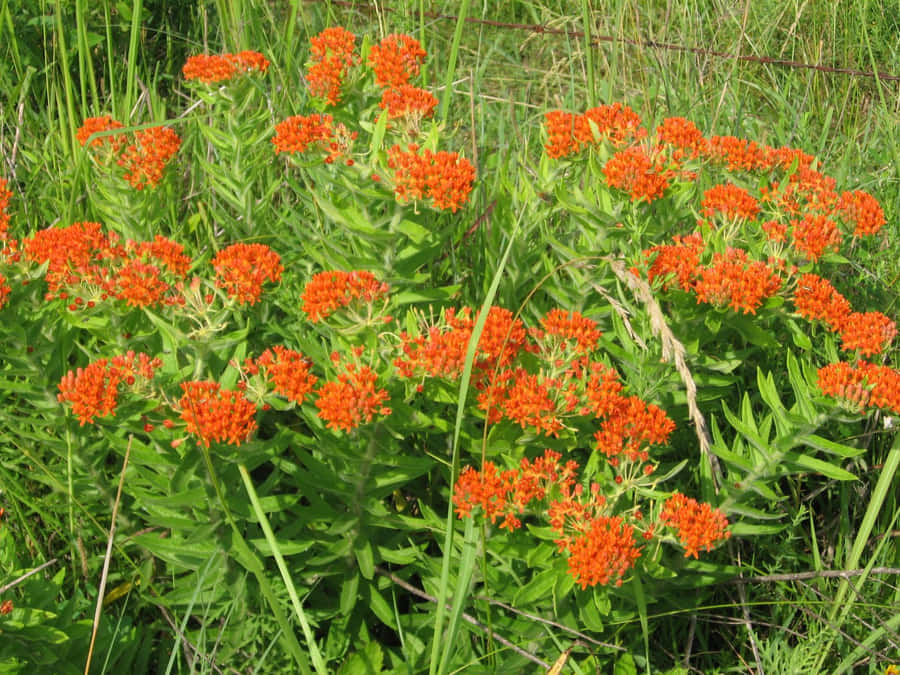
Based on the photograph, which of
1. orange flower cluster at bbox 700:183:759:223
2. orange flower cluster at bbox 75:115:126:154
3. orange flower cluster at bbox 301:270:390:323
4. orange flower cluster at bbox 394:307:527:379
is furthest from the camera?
orange flower cluster at bbox 75:115:126:154

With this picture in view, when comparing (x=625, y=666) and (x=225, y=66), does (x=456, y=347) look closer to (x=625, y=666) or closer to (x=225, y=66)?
(x=625, y=666)

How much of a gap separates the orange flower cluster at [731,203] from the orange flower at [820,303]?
0.29 metres

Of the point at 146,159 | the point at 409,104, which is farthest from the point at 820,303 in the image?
the point at 146,159

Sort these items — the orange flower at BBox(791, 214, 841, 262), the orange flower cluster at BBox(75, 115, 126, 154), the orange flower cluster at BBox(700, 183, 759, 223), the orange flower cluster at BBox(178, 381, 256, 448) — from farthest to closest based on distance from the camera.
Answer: the orange flower cluster at BBox(75, 115, 126, 154) < the orange flower cluster at BBox(700, 183, 759, 223) < the orange flower at BBox(791, 214, 841, 262) < the orange flower cluster at BBox(178, 381, 256, 448)

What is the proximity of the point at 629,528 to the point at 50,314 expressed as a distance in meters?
1.82

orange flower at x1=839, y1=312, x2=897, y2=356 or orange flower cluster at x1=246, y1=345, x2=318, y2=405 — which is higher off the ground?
orange flower cluster at x1=246, y1=345, x2=318, y2=405

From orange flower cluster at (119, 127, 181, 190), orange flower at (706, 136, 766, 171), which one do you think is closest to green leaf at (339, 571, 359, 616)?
orange flower cluster at (119, 127, 181, 190)

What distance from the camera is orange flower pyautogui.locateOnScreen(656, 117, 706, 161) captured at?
2.94m

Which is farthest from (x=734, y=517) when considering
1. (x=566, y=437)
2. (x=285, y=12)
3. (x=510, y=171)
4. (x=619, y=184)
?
(x=285, y=12)

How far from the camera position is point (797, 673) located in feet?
7.93

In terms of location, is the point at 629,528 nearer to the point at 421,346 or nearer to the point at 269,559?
the point at 421,346

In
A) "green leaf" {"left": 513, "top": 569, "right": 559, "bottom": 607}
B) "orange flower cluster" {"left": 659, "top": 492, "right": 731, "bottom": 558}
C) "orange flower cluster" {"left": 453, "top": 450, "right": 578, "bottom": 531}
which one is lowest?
"green leaf" {"left": 513, "top": 569, "right": 559, "bottom": 607}

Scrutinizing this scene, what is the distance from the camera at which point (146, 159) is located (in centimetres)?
302

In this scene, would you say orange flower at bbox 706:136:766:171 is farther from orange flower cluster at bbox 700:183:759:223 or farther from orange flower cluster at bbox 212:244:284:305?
orange flower cluster at bbox 212:244:284:305
